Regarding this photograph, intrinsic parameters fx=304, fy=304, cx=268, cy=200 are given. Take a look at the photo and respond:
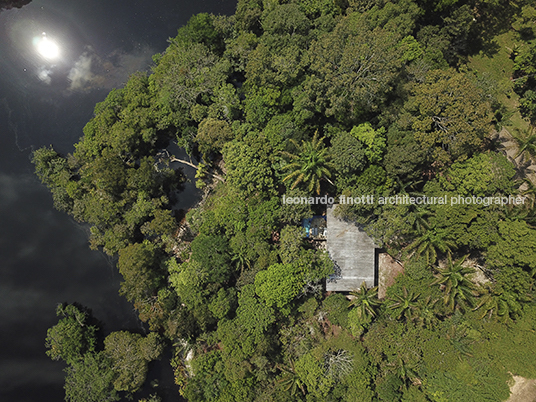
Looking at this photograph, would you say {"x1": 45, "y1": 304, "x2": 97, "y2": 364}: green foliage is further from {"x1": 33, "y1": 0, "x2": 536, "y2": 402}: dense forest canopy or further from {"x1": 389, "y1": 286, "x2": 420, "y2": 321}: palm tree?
{"x1": 389, "y1": 286, "x2": 420, "y2": 321}: palm tree

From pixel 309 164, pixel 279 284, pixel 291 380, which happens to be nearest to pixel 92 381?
pixel 291 380

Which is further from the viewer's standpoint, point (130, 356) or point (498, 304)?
point (130, 356)

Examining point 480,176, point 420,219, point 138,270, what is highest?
point 480,176

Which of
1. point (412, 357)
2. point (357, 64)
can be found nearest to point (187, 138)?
point (357, 64)

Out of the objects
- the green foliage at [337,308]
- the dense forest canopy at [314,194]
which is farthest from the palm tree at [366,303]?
the green foliage at [337,308]

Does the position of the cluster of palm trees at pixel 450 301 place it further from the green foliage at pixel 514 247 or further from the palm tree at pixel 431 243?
the green foliage at pixel 514 247

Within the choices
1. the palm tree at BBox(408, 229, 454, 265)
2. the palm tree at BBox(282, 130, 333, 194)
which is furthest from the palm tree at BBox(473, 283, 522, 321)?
the palm tree at BBox(282, 130, 333, 194)

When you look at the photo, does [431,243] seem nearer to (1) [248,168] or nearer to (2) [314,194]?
(2) [314,194]
